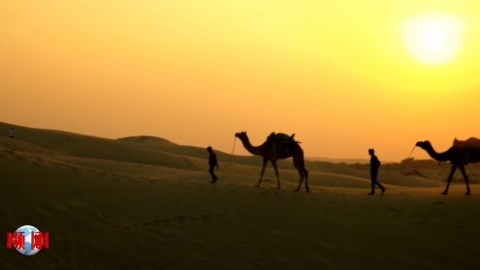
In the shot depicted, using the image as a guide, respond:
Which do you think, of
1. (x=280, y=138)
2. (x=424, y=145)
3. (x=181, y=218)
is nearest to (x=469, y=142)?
(x=424, y=145)

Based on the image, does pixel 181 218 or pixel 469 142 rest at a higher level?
pixel 469 142

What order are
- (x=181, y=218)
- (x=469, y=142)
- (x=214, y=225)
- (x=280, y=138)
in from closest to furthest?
(x=214, y=225) → (x=181, y=218) → (x=469, y=142) → (x=280, y=138)

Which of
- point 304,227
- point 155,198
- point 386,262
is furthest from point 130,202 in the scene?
point 386,262

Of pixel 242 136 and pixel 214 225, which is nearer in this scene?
pixel 214 225

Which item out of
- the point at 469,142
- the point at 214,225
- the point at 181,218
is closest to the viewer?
the point at 214,225

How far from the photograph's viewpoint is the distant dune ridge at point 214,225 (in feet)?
32.0

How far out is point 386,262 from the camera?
9812mm

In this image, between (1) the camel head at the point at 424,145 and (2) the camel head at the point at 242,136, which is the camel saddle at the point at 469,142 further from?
(2) the camel head at the point at 242,136

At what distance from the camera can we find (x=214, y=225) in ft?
37.7

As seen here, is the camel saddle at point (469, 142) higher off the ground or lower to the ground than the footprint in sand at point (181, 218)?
higher

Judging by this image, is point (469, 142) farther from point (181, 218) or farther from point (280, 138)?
point (181, 218)

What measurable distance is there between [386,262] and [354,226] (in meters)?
2.07

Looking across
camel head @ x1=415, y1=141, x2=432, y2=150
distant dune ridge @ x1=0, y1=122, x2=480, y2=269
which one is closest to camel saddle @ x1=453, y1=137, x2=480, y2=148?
camel head @ x1=415, y1=141, x2=432, y2=150

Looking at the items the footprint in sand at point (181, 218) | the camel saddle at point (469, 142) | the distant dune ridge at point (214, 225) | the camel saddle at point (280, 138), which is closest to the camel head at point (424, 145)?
the camel saddle at point (469, 142)
